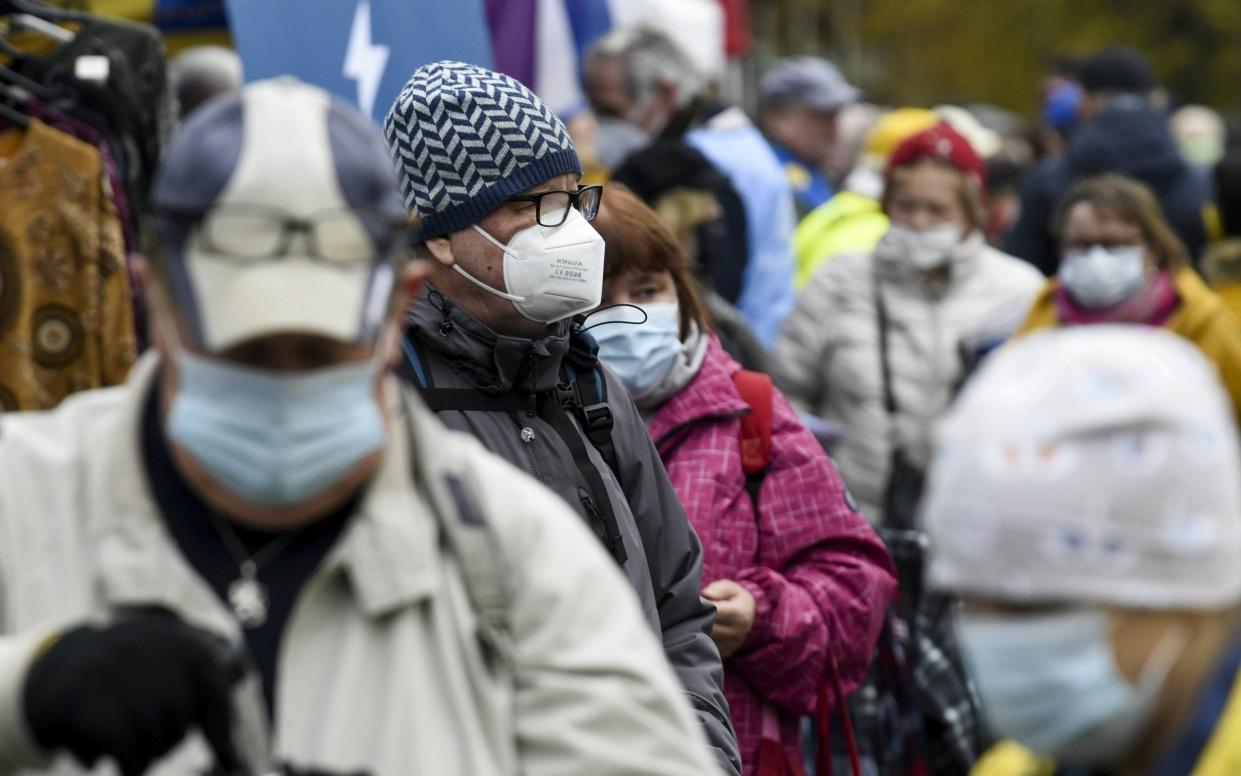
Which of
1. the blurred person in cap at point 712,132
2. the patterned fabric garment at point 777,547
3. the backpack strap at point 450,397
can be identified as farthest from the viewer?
the blurred person in cap at point 712,132

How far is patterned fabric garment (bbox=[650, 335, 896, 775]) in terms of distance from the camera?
4715mm

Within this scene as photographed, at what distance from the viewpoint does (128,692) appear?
2250mm

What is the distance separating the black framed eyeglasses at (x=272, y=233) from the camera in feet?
7.95

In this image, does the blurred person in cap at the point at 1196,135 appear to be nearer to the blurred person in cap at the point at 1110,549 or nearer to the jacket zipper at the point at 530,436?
the jacket zipper at the point at 530,436

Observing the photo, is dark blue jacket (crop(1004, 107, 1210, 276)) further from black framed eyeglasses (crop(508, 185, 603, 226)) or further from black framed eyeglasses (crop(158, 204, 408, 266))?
black framed eyeglasses (crop(158, 204, 408, 266))

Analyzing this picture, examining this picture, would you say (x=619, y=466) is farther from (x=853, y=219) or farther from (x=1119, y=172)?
(x=1119, y=172)

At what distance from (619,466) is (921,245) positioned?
367 cm

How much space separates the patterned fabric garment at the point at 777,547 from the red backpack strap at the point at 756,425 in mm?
21

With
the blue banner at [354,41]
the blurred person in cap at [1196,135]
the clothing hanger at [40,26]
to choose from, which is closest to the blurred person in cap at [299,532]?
the blue banner at [354,41]

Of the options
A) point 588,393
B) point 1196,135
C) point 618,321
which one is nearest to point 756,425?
point 618,321

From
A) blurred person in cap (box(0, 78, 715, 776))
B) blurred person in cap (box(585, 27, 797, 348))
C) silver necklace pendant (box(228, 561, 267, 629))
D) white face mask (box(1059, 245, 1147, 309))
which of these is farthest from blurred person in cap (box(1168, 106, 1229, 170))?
silver necklace pendant (box(228, 561, 267, 629))

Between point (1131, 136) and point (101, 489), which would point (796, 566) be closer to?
point (101, 489)

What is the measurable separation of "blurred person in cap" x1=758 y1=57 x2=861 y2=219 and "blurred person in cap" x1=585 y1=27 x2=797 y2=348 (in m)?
1.02

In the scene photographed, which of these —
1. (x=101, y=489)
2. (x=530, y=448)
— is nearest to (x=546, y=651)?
(x=101, y=489)
